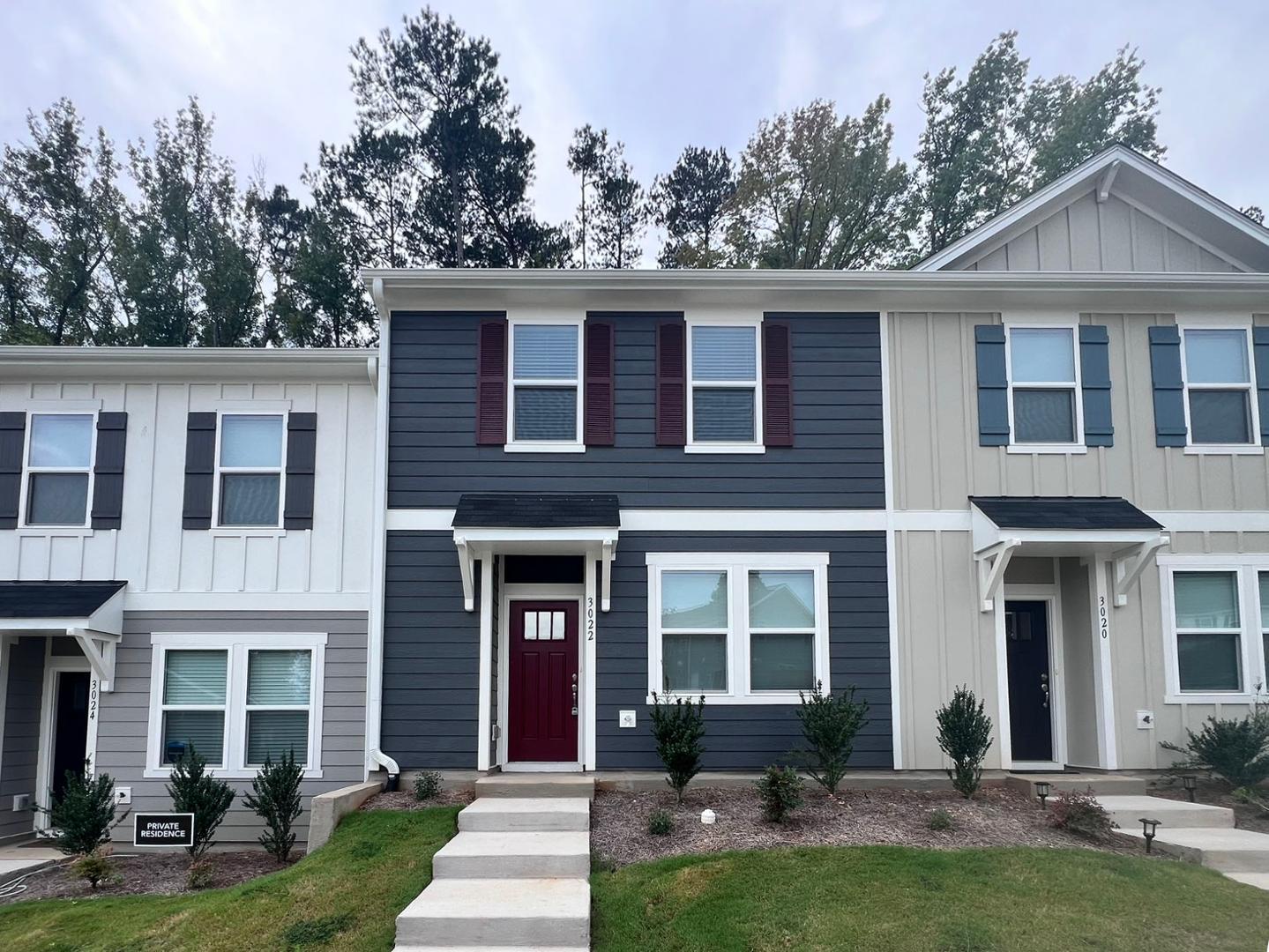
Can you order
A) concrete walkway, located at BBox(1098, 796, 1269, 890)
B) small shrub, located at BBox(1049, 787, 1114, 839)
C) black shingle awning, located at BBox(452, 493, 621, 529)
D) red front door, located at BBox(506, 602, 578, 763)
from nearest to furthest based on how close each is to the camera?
concrete walkway, located at BBox(1098, 796, 1269, 890) < small shrub, located at BBox(1049, 787, 1114, 839) < black shingle awning, located at BBox(452, 493, 621, 529) < red front door, located at BBox(506, 602, 578, 763)

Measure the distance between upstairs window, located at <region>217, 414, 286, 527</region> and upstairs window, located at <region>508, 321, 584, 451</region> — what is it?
9.33ft

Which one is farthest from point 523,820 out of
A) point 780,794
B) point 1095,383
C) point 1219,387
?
point 1219,387

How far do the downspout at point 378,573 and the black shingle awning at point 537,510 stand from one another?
838 millimetres

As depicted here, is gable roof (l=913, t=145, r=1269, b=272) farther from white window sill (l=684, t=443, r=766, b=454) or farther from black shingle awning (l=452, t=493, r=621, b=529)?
black shingle awning (l=452, t=493, r=621, b=529)

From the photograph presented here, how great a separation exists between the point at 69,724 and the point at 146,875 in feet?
10.9

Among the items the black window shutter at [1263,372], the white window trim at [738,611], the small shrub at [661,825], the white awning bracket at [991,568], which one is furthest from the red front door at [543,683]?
the black window shutter at [1263,372]

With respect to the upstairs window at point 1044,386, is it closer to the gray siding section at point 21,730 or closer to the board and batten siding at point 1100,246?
the board and batten siding at point 1100,246

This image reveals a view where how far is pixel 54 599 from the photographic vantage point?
9.67m

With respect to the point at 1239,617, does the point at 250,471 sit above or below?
above

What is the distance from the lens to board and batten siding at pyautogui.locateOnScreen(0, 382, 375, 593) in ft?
33.4

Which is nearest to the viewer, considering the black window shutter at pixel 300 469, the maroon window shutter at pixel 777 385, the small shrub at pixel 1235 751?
the small shrub at pixel 1235 751

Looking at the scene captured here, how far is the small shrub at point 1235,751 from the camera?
870cm

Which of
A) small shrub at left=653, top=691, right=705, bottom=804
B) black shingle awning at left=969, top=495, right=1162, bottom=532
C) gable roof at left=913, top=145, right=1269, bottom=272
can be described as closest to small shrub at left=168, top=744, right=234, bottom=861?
small shrub at left=653, top=691, right=705, bottom=804

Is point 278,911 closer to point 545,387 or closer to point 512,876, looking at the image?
point 512,876
